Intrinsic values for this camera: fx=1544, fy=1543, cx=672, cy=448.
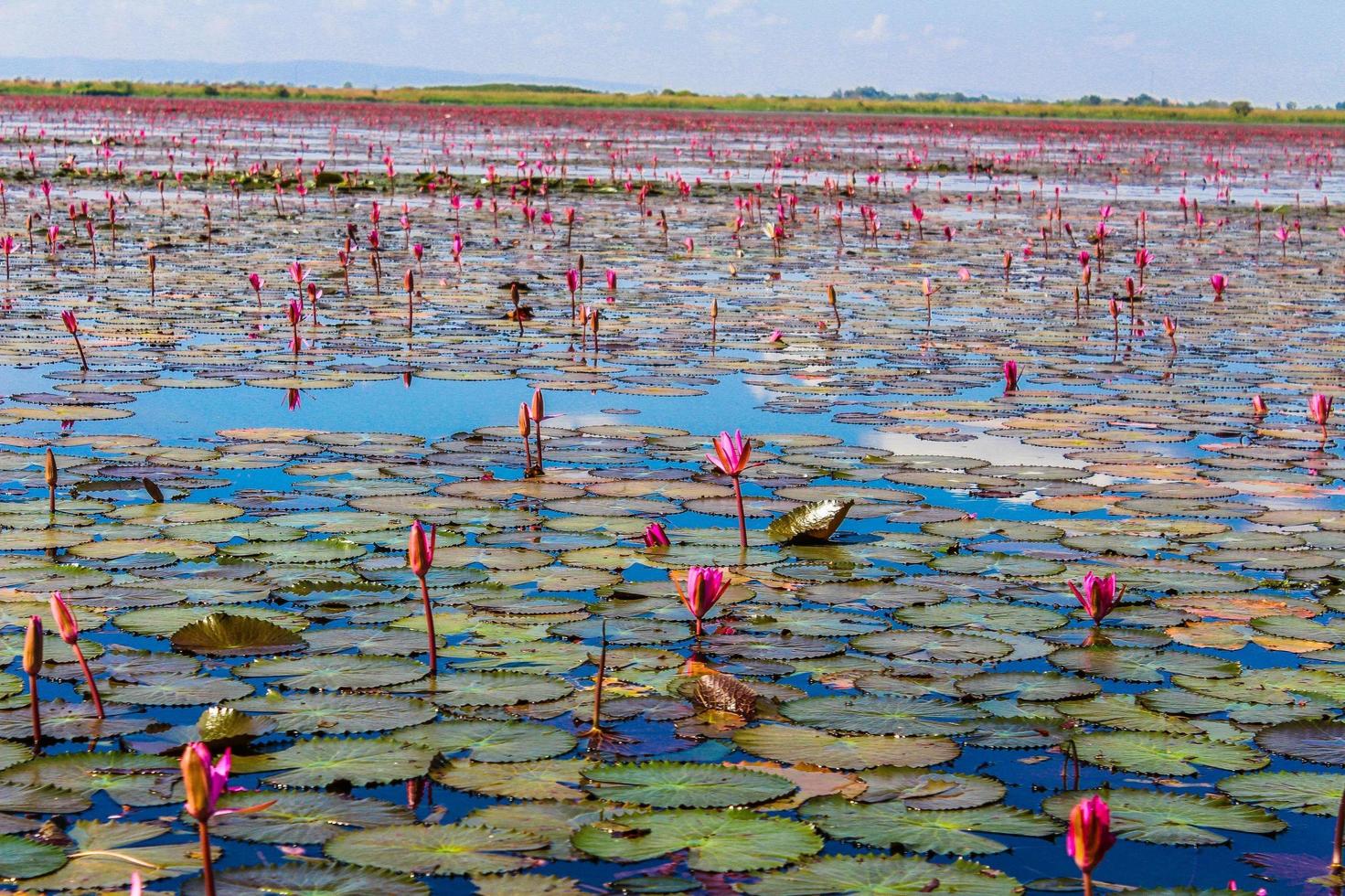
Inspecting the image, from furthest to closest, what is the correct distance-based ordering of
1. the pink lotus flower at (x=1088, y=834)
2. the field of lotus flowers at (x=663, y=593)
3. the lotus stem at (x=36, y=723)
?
the lotus stem at (x=36, y=723), the field of lotus flowers at (x=663, y=593), the pink lotus flower at (x=1088, y=834)

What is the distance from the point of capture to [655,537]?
4203mm

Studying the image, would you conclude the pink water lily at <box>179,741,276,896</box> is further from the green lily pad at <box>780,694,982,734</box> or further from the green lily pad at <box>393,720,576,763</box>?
the green lily pad at <box>780,694,982,734</box>

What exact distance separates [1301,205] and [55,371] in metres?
18.4

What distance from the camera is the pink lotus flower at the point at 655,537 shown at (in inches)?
165

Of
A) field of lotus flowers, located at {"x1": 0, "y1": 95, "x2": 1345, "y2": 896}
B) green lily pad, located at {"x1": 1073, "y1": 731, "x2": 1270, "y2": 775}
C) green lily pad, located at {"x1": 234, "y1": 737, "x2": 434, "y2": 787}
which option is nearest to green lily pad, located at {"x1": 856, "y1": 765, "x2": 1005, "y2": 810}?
field of lotus flowers, located at {"x1": 0, "y1": 95, "x2": 1345, "y2": 896}

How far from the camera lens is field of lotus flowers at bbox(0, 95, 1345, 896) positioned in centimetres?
246

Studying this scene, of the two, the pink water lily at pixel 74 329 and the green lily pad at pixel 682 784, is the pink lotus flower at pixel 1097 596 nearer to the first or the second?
the green lily pad at pixel 682 784

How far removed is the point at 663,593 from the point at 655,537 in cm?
39

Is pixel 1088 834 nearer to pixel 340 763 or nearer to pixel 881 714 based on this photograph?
pixel 881 714

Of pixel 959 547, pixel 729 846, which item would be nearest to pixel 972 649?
pixel 959 547

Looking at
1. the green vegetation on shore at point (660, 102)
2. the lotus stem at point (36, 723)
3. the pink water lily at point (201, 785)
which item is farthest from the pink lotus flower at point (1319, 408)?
the green vegetation on shore at point (660, 102)

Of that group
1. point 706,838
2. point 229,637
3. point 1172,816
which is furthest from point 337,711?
point 1172,816

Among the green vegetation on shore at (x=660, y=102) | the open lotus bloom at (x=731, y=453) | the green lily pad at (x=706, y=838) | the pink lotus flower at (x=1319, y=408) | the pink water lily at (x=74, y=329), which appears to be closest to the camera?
the green lily pad at (x=706, y=838)

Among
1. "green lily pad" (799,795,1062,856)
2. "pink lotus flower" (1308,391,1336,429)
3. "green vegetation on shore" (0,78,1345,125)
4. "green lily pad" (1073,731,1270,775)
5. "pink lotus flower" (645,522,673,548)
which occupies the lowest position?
"green lily pad" (799,795,1062,856)
